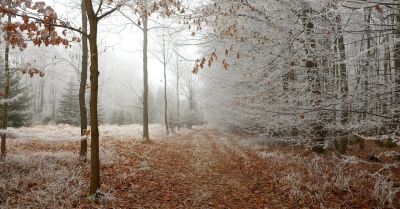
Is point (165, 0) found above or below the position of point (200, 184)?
above

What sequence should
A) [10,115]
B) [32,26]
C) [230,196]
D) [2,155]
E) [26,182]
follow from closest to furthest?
[32,26]
[230,196]
[26,182]
[2,155]
[10,115]

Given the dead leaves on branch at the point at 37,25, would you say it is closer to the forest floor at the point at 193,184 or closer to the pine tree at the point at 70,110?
the forest floor at the point at 193,184

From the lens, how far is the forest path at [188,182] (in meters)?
6.89

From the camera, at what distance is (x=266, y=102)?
476 inches

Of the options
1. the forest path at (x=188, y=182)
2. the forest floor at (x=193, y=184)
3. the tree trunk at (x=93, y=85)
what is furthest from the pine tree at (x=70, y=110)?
the tree trunk at (x=93, y=85)

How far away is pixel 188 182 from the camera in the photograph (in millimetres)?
8570

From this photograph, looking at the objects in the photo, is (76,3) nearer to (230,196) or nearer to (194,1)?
(194,1)

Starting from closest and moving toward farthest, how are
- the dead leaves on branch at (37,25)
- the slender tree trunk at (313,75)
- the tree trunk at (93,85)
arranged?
the dead leaves on branch at (37,25) < the tree trunk at (93,85) < the slender tree trunk at (313,75)

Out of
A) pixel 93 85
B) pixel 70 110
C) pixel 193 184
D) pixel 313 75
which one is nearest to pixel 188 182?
pixel 193 184

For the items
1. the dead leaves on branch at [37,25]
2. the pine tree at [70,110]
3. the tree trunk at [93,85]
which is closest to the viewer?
the dead leaves on branch at [37,25]

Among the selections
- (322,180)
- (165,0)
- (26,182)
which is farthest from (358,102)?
(26,182)

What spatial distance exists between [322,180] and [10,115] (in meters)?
23.1

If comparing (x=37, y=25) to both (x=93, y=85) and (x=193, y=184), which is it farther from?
(x=193, y=184)

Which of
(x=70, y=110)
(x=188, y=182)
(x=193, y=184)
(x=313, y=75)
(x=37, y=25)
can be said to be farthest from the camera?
(x=70, y=110)
